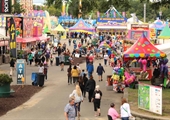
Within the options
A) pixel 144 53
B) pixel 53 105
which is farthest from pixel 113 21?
pixel 53 105

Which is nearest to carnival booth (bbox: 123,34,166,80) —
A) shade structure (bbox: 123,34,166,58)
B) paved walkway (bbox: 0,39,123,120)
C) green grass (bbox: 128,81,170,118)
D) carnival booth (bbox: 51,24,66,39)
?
shade structure (bbox: 123,34,166,58)

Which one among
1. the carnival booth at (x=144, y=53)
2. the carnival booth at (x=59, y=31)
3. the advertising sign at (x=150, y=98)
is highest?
the carnival booth at (x=59, y=31)

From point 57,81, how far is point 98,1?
20.8 feet

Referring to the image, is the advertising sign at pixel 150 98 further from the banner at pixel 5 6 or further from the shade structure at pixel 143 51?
the banner at pixel 5 6

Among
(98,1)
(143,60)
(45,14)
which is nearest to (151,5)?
(98,1)

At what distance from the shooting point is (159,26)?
80938 mm

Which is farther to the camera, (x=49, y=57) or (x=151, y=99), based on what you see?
(x=49, y=57)

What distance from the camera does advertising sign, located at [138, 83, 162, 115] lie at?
1500 cm

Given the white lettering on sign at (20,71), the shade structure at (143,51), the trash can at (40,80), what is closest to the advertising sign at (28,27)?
the trash can at (40,80)

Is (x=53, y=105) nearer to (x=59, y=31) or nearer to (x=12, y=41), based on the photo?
(x=12, y=41)

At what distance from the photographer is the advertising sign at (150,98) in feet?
49.2

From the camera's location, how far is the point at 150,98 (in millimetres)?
15461

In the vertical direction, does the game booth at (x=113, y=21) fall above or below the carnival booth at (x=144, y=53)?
above

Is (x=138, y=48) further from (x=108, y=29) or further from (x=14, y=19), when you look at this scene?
(x=108, y=29)
